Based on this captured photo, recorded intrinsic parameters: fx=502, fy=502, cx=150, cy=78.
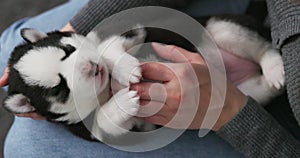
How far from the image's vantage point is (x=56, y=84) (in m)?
1.28

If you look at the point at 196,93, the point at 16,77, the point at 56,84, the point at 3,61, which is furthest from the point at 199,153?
the point at 3,61

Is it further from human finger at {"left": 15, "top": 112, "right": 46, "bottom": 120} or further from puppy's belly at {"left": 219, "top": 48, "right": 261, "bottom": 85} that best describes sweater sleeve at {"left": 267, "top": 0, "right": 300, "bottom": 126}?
human finger at {"left": 15, "top": 112, "right": 46, "bottom": 120}

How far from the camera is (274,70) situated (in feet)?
4.47

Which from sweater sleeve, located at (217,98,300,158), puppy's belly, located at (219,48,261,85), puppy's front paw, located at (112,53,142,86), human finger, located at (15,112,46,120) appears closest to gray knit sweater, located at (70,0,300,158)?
sweater sleeve, located at (217,98,300,158)

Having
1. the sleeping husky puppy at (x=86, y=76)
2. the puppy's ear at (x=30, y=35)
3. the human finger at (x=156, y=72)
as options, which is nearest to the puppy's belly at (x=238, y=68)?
the sleeping husky puppy at (x=86, y=76)

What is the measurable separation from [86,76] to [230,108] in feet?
1.25

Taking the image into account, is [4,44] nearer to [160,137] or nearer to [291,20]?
[160,137]

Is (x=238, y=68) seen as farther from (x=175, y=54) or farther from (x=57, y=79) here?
(x=57, y=79)

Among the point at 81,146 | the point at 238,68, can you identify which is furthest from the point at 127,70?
the point at 238,68

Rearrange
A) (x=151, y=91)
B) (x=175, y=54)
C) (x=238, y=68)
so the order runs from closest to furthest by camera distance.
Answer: (x=151, y=91) → (x=175, y=54) → (x=238, y=68)

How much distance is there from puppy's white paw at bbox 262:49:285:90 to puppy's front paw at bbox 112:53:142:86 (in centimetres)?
36

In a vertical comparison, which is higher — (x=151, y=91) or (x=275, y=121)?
(x=151, y=91)

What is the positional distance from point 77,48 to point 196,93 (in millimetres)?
336

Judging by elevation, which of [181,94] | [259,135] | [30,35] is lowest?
[259,135]
